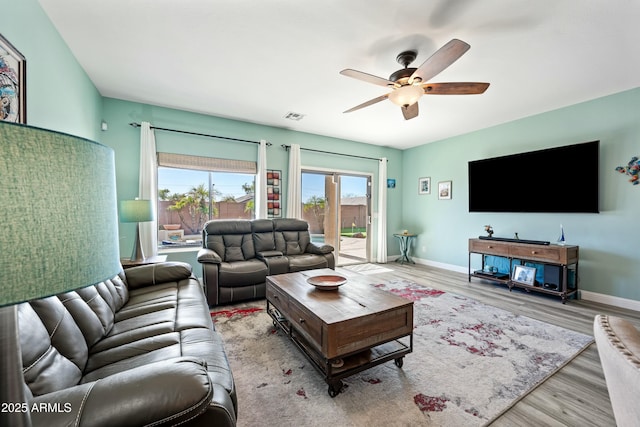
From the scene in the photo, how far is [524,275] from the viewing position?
3.90m

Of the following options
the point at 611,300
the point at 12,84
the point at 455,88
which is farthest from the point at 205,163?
the point at 611,300

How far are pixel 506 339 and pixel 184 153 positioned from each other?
466 centimetres

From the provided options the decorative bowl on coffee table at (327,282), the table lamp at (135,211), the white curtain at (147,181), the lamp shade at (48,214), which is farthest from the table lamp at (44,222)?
the white curtain at (147,181)

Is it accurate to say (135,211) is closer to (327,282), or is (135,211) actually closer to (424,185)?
(327,282)

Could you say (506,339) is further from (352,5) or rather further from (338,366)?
(352,5)

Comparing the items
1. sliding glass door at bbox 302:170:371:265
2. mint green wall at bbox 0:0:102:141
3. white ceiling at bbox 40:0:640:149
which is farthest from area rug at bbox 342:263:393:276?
mint green wall at bbox 0:0:102:141

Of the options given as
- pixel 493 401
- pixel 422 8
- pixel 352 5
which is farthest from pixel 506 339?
pixel 352 5

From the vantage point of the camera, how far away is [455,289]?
404 cm

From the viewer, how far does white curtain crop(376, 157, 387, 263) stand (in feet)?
19.7

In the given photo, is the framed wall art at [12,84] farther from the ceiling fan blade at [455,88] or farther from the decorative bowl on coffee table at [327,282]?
the ceiling fan blade at [455,88]

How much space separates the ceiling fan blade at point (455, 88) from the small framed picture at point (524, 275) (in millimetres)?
2820

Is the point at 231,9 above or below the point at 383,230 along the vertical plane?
above

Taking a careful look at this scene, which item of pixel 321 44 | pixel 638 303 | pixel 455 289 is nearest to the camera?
pixel 321 44

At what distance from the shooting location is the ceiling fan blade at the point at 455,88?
7.95ft
